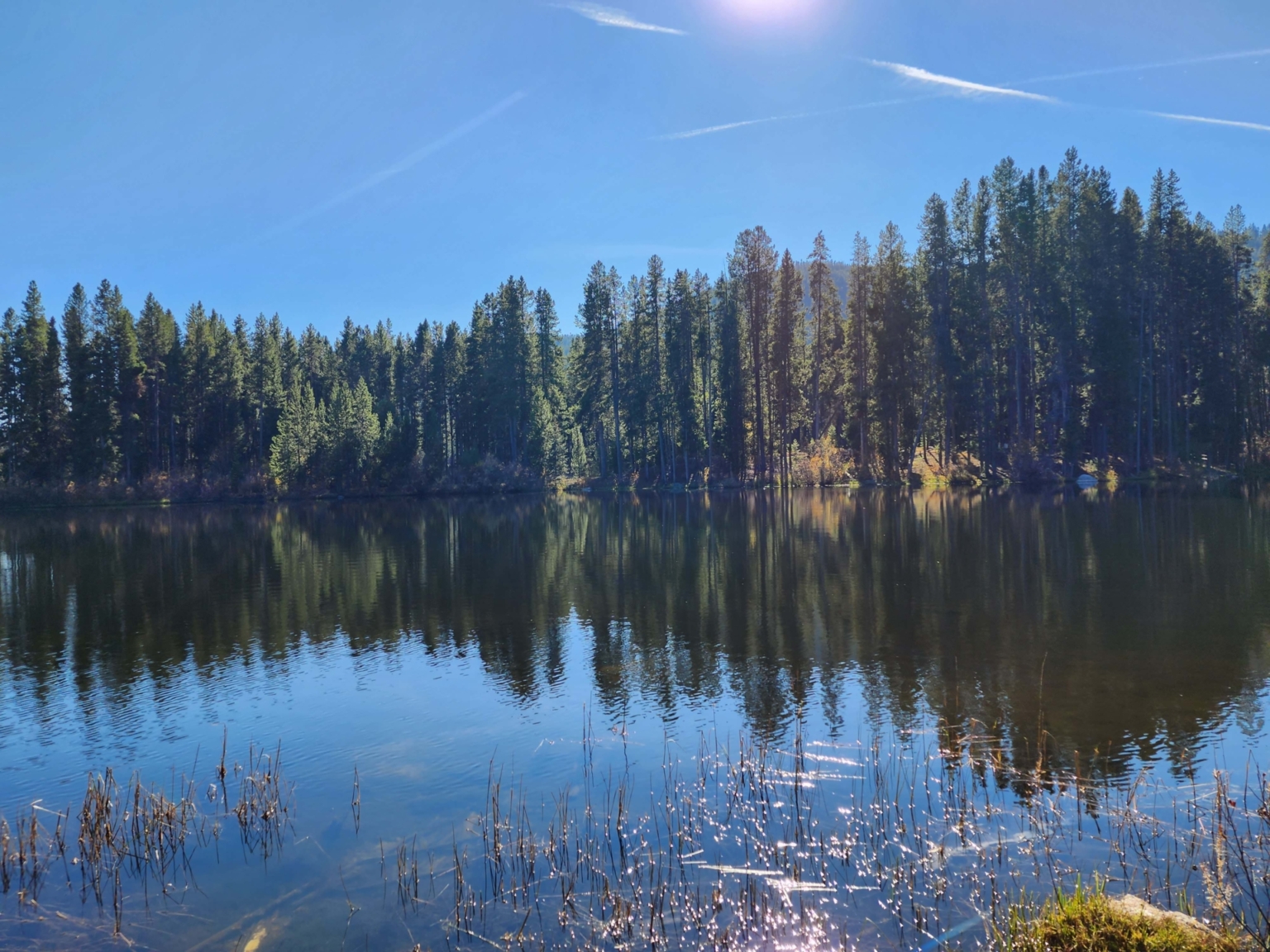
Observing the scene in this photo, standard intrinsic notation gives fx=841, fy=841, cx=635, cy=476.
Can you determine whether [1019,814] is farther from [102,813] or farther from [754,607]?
[754,607]

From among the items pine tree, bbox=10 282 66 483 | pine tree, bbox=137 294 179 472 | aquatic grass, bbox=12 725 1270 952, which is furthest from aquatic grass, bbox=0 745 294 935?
pine tree, bbox=137 294 179 472

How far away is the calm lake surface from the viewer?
342 inches

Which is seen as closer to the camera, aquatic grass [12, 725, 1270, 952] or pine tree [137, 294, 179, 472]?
aquatic grass [12, 725, 1270, 952]

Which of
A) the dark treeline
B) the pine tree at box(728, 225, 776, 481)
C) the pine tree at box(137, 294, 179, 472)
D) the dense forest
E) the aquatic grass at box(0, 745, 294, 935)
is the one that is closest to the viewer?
the aquatic grass at box(0, 745, 294, 935)

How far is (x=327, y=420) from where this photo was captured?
88500 millimetres

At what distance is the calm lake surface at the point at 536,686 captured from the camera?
8.69 m

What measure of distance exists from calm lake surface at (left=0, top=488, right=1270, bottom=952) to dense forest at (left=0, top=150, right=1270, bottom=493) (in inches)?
1710

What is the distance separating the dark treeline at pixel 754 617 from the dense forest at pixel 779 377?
107 ft

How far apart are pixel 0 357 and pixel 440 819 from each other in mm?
97933

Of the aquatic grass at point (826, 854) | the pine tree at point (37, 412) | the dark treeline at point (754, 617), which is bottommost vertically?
the aquatic grass at point (826, 854)

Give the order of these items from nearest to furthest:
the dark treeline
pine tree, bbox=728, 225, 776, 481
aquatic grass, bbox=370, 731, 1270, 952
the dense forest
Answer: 1. aquatic grass, bbox=370, 731, 1270, 952
2. the dark treeline
3. the dense forest
4. pine tree, bbox=728, 225, 776, 481

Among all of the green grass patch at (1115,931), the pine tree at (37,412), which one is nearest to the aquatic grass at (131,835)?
Answer: the green grass patch at (1115,931)

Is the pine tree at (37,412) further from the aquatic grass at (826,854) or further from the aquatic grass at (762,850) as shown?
the aquatic grass at (826,854)

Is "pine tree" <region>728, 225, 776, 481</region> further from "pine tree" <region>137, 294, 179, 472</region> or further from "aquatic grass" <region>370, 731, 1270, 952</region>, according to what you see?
"aquatic grass" <region>370, 731, 1270, 952</region>
